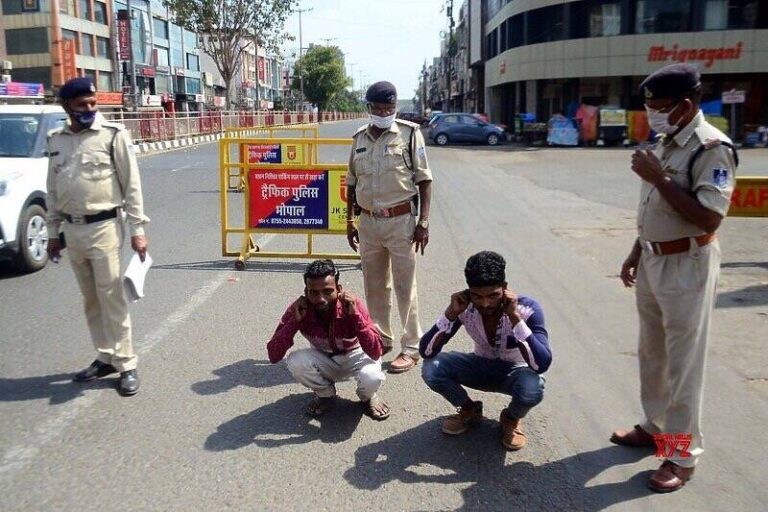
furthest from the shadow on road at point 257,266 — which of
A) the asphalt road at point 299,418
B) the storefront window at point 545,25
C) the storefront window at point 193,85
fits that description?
the storefront window at point 193,85

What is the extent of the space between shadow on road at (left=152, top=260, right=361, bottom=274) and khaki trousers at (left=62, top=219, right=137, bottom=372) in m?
3.46

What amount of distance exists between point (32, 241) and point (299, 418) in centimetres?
521

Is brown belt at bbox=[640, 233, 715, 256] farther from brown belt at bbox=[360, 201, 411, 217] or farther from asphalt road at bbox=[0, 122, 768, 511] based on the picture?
brown belt at bbox=[360, 201, 411, 217]

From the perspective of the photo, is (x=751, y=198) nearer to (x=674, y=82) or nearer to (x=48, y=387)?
(x=674, y=82)

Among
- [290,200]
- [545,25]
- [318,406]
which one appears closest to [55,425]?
[318,406]

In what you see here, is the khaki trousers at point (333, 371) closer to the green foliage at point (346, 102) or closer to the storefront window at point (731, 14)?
the storefront window at point (731, 14)

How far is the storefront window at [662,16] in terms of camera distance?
117 feet

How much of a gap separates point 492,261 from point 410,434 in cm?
113

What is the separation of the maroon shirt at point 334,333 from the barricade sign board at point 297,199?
4.35m

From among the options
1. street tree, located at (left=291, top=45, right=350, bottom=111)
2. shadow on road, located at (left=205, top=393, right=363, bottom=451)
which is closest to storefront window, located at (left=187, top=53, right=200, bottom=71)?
street tree, located at (left=291, top=45, right=350, bottom=111)

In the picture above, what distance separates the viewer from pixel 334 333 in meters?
4.23

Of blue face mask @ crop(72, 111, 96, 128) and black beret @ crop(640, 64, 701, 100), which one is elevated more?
black beret @ crop(640, 64, 701, 100)

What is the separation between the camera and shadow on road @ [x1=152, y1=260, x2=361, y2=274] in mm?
8289

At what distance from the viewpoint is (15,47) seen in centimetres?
5422
